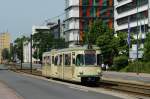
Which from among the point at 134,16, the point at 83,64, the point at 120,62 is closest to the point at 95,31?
the point at 120,62

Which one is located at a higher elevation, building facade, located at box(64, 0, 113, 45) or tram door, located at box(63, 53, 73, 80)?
building facade, located at box(64, 0, 113, 45)

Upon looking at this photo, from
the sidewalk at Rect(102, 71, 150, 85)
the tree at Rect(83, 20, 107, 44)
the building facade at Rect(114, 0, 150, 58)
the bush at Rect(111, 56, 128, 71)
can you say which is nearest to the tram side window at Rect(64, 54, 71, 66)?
the sidewalk at Rect(102, 71, 150, 85)

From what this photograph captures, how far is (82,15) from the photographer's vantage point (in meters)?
163

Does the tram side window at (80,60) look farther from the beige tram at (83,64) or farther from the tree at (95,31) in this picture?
the tree at (95,31)

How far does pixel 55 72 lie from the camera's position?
152ft

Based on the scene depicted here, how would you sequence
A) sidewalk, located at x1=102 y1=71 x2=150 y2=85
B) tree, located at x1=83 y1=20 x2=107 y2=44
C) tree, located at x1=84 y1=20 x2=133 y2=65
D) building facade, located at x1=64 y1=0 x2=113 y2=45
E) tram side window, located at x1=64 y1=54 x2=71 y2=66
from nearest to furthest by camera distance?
1. tram side window, located at x1=64 y1=54 x2=71 y2=66
2. sidewalk, located at x1=102 y1=71 x2=150 y2=85
3. tree, located at x1=84 y1=20 x2=133 y2=65
4. tree, located at x1=83 y1=20 x2=107 y2=44
5. building facade, located at x1=64 y1=0 x2=113 y2=45

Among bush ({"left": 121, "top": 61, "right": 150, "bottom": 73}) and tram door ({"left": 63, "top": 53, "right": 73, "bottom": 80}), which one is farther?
bush ({"left": 121, "top": 61, "right": 150, "bottom": 73})

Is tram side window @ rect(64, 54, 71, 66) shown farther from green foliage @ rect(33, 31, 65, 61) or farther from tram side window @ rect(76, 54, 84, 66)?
green foliage @ rect(33, 31, 65, 61)

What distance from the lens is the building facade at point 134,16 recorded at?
115375 millimetres

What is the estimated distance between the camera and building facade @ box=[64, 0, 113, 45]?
161375mm

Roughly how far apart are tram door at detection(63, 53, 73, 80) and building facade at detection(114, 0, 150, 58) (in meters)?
64.6

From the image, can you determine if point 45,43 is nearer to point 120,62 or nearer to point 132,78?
point 120,62

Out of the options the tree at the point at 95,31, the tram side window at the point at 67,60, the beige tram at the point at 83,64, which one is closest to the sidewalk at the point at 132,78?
the tram side window at the point at 67,60

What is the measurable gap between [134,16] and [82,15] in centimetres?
4019
